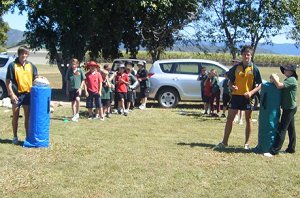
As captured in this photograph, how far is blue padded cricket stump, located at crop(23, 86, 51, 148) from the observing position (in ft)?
27.4

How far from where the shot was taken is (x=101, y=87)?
12867mm

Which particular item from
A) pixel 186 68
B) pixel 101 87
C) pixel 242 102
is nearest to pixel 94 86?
pixel 101 87

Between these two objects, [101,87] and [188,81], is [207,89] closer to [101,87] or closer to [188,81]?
[188,81]

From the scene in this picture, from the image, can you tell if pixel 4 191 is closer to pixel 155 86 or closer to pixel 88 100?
pixel 88 100

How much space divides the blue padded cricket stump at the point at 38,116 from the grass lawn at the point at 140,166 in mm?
257

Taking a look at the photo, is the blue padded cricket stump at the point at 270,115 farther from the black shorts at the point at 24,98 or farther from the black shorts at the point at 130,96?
the black shorts at the point at 130,96

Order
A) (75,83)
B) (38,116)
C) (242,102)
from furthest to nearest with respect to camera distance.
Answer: (75,83)
(242,102)
(38,116)

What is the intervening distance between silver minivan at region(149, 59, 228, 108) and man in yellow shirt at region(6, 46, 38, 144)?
7800 millimetres

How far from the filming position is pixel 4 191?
579 centimetres

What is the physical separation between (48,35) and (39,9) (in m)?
1.19

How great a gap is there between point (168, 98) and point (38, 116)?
27.1 feet

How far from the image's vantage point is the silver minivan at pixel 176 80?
1603cm

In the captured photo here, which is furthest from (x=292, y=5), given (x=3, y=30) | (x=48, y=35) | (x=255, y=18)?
(x=3, y=30)

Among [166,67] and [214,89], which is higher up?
[166,67]
